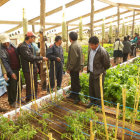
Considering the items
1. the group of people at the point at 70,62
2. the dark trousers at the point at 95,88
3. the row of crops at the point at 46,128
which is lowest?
the row of crops at the point at 46,128

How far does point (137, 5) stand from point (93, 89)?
6.90m

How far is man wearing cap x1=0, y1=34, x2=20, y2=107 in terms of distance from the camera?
3170mm

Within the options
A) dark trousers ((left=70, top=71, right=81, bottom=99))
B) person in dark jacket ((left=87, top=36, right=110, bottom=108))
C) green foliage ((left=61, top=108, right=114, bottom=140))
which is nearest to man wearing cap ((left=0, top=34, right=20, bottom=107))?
dark trousers ((left=70, top=71, right=81, bottom=99))

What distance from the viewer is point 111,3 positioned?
784 cm

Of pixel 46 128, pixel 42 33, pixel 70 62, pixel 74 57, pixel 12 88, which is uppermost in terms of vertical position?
pixel 42 33

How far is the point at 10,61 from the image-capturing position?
3.43m

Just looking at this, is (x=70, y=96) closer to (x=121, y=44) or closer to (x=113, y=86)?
(x=113, y=86)

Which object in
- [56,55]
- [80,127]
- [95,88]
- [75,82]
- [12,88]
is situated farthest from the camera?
[56,55]

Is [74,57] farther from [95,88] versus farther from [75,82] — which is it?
[95,88]

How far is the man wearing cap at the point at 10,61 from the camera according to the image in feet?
10.4

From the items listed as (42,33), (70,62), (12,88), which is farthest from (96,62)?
(12,88)

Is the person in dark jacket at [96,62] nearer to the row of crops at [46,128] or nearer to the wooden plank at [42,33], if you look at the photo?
the row of crops at [46,128]

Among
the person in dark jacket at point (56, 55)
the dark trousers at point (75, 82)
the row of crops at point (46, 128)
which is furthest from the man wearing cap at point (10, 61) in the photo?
the dark trousers at point (75, 82)

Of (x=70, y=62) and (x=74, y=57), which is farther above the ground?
(x=74, y=57)
